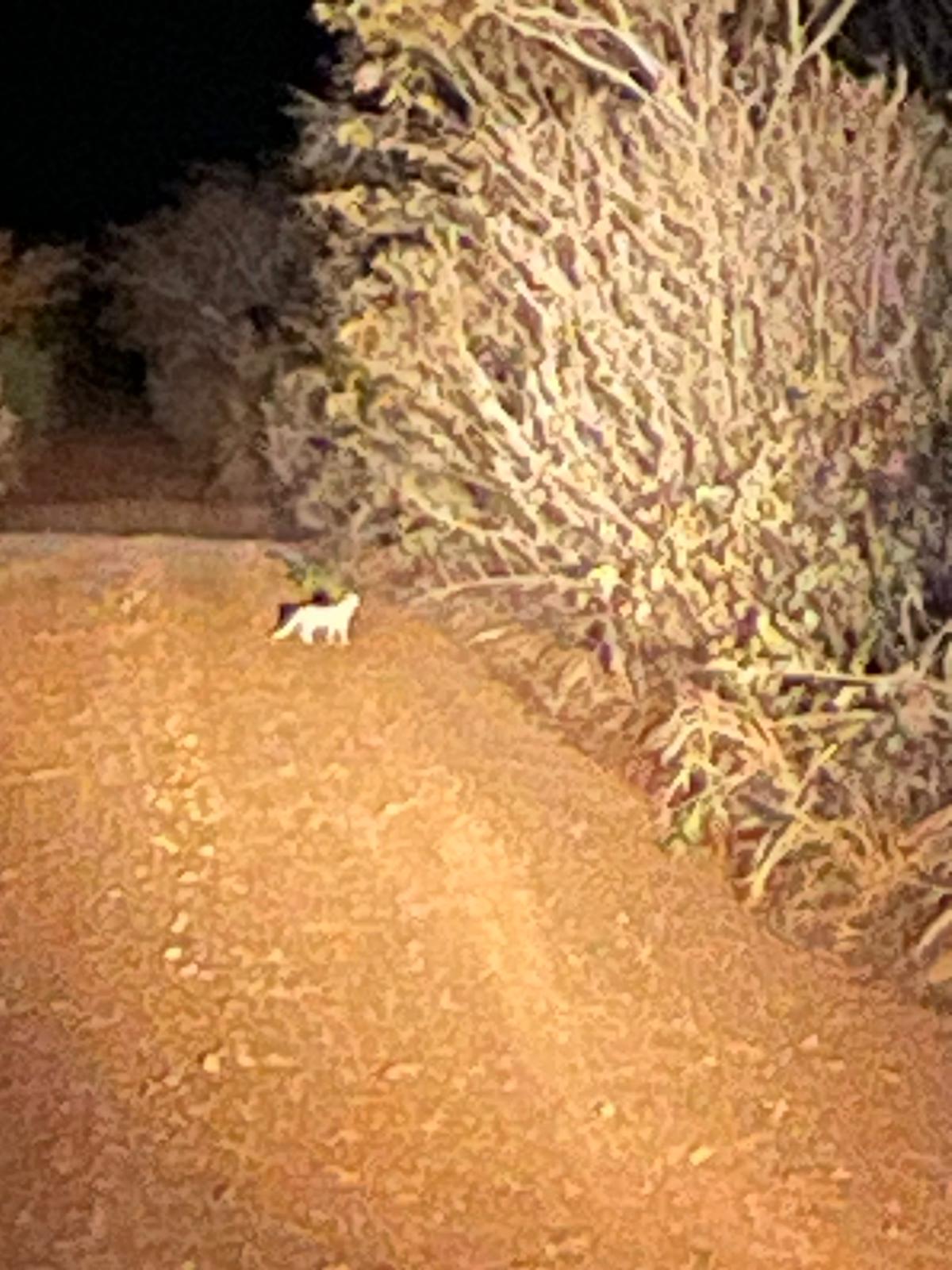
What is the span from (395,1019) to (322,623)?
8.85 ft

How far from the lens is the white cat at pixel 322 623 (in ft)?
27.1

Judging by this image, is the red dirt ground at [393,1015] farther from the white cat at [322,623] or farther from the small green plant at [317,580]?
the small green plant at [317,580]

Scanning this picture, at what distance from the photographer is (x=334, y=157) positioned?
8.95 m

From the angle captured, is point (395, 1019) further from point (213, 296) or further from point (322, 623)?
point (213, 296)

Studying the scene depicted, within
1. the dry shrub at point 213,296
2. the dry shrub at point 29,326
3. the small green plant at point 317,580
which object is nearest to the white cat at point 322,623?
the small green plant at point 317,580

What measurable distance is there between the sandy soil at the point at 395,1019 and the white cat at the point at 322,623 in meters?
0.43

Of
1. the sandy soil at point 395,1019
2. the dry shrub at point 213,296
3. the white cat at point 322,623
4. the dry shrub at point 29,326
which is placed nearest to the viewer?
the sandy soil at point 395,1019

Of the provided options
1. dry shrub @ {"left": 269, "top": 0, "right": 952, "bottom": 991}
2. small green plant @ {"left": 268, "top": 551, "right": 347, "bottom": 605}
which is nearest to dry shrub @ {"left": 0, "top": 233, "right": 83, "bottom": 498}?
small green plant @ {"left": 268, "top": 551, "right": 347, "bottom": 605}

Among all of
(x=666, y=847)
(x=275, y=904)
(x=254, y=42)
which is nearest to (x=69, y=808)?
(x=275, y=904)

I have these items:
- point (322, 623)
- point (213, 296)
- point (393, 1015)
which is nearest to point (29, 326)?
point (213, 296)

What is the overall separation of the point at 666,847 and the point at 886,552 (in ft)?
3.63

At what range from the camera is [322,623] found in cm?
827

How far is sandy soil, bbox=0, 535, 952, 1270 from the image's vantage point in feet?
16.6

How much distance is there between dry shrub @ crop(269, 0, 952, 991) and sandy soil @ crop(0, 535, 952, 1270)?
1.43ft
